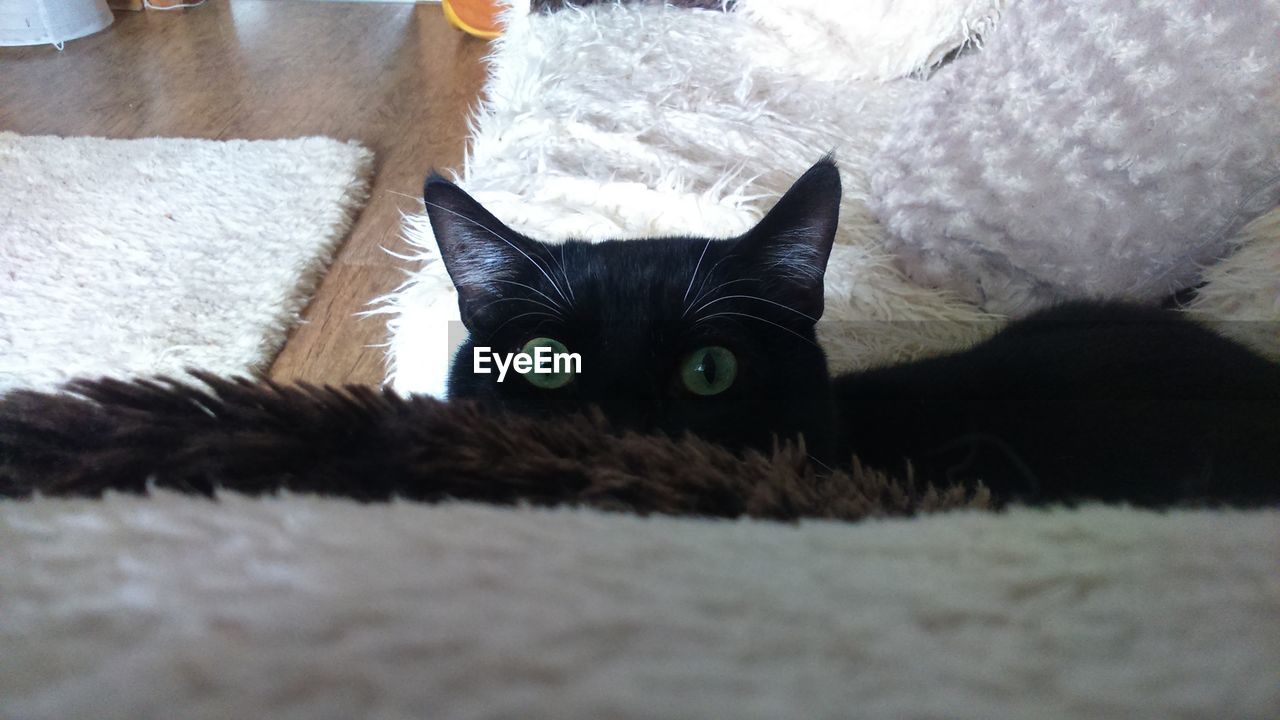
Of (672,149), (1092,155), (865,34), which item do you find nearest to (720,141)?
(672,149)

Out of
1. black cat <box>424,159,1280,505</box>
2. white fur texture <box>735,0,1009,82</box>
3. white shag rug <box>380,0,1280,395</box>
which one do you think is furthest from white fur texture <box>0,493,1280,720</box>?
white fur texture <box>735,0,1009,82</box>

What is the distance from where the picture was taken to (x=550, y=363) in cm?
50

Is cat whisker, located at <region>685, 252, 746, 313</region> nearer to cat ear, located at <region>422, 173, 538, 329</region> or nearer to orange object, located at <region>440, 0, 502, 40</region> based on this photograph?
cat ear, located at <region>422, 173, 538, 329</region>

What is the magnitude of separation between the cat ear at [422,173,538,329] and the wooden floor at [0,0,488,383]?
407 millimetres

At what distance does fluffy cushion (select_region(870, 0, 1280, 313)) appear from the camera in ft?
1.77

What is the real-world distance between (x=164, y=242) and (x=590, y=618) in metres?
1.17

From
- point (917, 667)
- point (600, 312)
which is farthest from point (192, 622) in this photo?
point (600, 312)

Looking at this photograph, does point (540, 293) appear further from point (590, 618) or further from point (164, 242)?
point (164, 242)

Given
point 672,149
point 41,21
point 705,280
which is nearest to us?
point 705,280

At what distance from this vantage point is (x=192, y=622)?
0.14 meters

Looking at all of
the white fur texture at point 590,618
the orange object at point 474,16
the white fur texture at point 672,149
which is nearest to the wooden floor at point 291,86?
the orange object at point 474,16

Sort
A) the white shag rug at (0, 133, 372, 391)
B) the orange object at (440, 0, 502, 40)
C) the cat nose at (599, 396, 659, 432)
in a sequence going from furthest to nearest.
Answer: the orange object at (440, 0, 502, 40)
the white shag rug at (0, 133, 372, 391)
the cat nose at (599, 396, 659, 432)

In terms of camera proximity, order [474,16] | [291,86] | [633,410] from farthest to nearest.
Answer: [474,16] → [291,86] → [633,410]

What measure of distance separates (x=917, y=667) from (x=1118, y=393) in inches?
15.9
